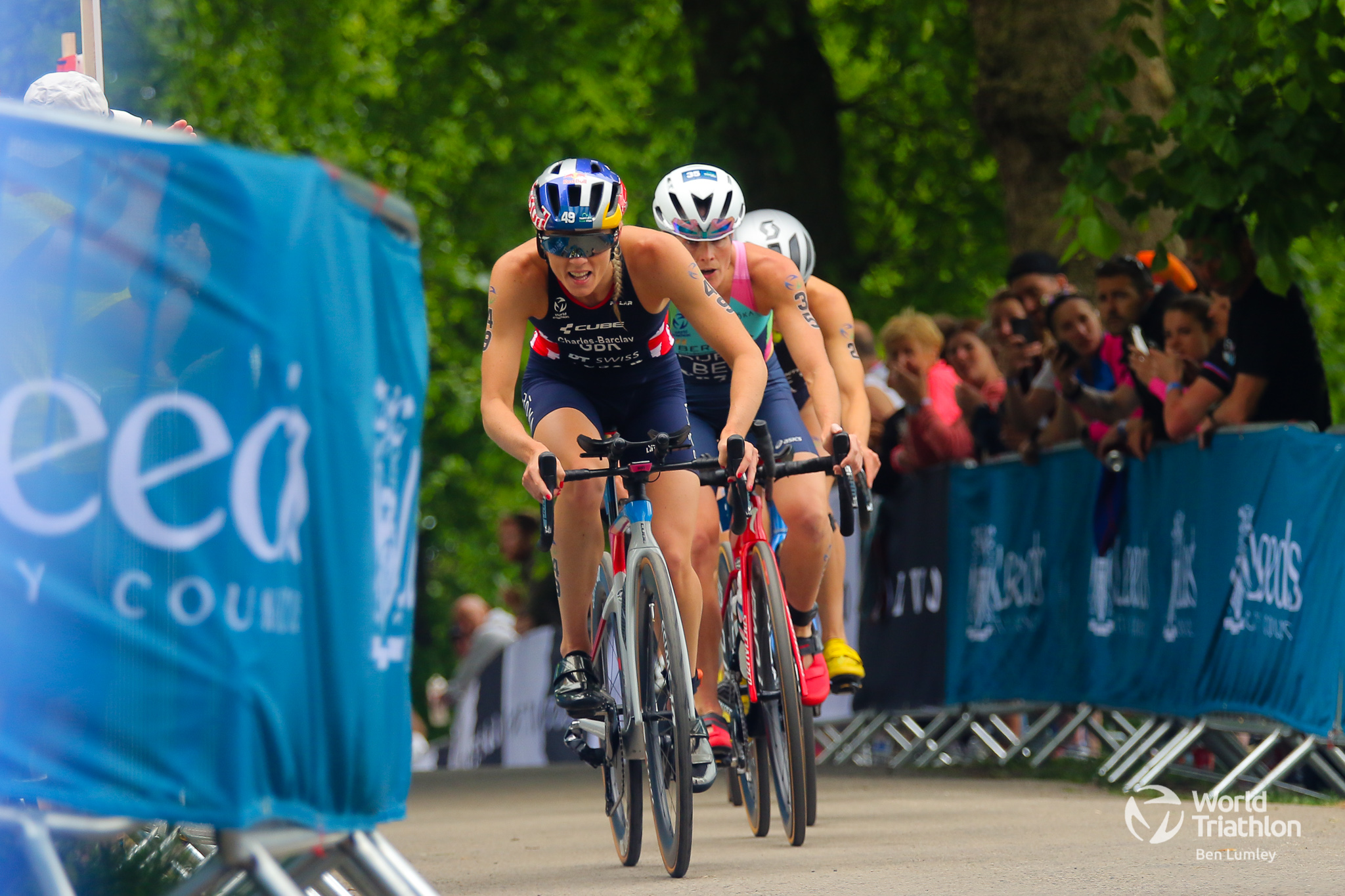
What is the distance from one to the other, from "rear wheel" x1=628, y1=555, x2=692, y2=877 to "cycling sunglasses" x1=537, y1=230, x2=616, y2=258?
1008mm

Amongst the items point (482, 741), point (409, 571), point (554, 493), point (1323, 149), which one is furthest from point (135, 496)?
point (482, 741)

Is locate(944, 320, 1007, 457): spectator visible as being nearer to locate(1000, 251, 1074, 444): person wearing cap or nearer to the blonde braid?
locate(1000, 251, 1074, 444): person wearing cap

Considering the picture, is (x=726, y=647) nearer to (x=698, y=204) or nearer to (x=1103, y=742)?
(x=698, y=204)

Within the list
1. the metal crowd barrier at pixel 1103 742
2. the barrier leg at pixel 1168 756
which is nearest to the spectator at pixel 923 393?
the metal crowd barrier at pixel 1103 742

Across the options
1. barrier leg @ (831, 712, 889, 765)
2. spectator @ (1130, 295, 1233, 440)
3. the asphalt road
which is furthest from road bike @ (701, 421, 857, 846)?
barrier leg @ (831, 712, 889, 765)

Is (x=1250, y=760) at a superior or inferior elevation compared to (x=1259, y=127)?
inferior

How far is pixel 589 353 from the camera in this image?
6.69 m

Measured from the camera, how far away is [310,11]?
20828 millimetres

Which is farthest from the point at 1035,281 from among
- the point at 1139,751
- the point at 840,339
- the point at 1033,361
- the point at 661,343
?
the point at 661,343

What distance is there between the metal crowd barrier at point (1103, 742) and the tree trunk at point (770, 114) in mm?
5164

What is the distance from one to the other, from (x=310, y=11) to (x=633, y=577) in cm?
1610

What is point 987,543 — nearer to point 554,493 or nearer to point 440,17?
point 554,493

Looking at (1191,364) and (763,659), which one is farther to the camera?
(1191,364)

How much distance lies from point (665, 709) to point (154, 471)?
11.0 feet
